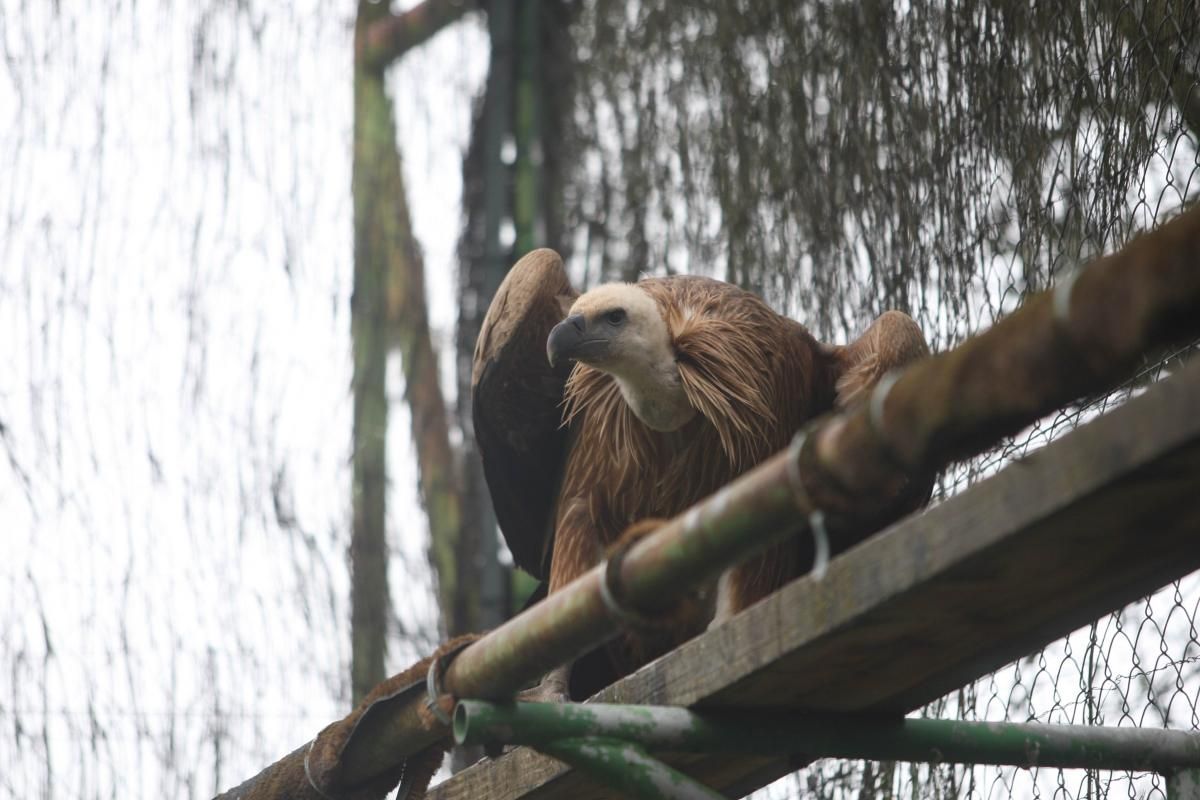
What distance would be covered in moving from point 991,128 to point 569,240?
2.34 meters

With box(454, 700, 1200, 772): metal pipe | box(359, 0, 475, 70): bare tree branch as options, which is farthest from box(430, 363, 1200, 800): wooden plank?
box(359, 0, 475, 70): bare tree branch

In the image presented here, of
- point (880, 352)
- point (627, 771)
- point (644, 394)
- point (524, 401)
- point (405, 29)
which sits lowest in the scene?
point (627, 771)

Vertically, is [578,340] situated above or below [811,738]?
above

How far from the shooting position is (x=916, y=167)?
3.90 meters

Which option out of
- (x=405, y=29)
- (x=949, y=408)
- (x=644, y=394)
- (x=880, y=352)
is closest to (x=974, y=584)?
(x=949, y=408)

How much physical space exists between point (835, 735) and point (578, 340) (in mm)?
1283

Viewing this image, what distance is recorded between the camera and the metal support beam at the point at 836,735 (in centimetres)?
196

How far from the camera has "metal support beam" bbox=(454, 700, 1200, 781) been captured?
77.0 inches

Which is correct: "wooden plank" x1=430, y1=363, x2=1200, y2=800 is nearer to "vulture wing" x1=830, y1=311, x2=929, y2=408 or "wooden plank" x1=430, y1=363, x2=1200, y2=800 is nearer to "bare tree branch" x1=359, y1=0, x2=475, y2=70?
"vulture wing" x1=830, y1=311, x2=929, y2=408

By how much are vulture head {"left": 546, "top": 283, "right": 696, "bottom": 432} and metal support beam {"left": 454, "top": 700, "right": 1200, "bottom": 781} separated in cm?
124

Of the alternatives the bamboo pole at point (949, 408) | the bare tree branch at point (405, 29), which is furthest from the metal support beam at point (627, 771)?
the bare tree branch at point (405, 29)

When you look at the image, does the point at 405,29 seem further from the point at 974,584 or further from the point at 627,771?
the point at 974,584

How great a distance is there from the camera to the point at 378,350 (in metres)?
5.40

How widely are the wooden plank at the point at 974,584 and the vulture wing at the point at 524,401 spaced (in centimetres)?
144
